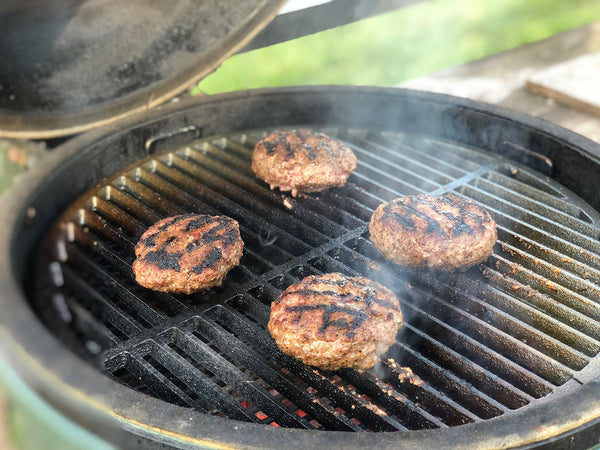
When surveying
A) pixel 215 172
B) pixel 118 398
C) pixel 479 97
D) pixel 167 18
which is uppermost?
pixel 167 18

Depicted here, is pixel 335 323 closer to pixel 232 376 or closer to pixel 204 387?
pixel 232 376

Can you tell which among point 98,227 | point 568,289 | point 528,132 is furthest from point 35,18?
point 568,289

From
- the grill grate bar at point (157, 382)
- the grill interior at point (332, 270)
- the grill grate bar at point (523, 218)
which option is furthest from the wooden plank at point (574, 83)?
the grill grate bar at point (157, 382)

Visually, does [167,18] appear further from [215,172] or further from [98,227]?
[98,227]

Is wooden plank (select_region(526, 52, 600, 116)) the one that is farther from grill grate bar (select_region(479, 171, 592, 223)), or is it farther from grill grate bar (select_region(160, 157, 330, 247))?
grill grate bar (select_region(160, 157, 330, 247))

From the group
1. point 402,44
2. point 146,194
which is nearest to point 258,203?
point 146,194

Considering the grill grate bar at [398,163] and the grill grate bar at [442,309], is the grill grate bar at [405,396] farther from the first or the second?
the grill grate bar at [398,163]

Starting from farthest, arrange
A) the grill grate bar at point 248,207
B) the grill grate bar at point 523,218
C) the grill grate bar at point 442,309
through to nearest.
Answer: the grill grate bar at point 248,207
the grill grate bar at point 523,218
the grill grate bar at point 442,309
